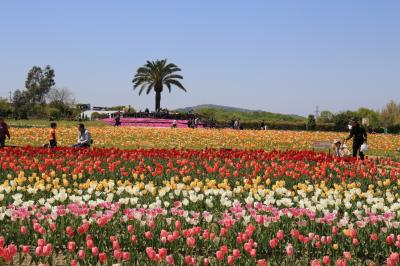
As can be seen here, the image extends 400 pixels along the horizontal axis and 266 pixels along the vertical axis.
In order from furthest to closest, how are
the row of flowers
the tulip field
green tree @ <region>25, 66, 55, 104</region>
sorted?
green tree @ <region>25, 66, 55, 104</region>, the row of flowers, the tulip field

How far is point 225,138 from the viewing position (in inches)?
1334

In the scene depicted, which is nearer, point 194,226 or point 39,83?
point 194,226

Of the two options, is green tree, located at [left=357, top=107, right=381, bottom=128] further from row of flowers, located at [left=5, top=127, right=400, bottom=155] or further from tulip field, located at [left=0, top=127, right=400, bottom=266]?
tulip field, located at [left=0, top=127, right=400, bottom=266]

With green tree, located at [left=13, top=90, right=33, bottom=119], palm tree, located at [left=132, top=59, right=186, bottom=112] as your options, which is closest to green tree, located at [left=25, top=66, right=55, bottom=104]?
green tree, located at [left=13, top=90, right=33, bottom=119]

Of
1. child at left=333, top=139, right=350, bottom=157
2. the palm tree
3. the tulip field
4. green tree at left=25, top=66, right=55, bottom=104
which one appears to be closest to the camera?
the tulip field

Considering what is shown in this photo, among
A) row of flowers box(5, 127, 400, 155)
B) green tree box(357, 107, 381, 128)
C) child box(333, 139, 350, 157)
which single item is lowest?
row of flowers box(5, 127, 400, 155)

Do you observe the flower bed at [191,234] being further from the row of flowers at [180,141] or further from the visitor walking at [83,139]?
the row of flowers at [180,141]

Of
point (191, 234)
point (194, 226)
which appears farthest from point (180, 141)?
point (191, 234)

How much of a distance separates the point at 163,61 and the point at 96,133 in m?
40.6

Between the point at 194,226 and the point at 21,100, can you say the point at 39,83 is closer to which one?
the point at 21,100

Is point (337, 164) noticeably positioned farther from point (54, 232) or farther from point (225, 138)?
point (225, 138)

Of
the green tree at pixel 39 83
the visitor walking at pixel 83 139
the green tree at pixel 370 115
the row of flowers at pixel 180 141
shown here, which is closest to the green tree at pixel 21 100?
the green tree at pixel 39 83

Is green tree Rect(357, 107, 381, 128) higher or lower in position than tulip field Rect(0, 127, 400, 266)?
higher

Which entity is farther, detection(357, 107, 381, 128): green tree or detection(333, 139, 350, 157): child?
detection(357, 107, 381, 128): green tree
